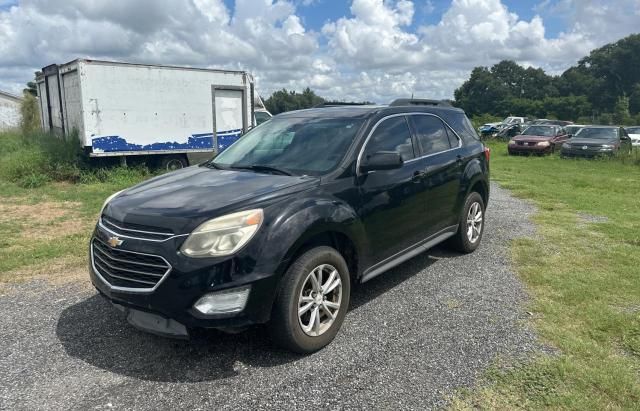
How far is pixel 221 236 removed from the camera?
3059mm

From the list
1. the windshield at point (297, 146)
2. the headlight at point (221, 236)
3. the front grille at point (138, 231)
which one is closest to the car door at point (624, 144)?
the windshield at point (297, 146)

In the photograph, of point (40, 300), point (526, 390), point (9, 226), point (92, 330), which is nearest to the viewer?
point (526, 390)

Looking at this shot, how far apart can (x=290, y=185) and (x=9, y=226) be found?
5988mm

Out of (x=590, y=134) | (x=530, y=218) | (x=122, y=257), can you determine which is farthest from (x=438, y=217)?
(x=590, y=134)

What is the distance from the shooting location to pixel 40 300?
14.8 ft

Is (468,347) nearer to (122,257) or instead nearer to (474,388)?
(474,388)

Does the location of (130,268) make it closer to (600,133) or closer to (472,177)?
(472,177)

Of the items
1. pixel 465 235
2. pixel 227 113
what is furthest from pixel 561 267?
pixel 227 113

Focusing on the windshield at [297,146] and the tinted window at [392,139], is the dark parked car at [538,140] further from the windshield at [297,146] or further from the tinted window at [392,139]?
the windshield at [297,146]

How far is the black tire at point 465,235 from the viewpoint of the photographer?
557 cm

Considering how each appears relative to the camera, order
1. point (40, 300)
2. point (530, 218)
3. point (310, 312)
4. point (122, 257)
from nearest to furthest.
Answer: point (122, 257)
point (310, 312)
point (40, 300)
point (530, 218)

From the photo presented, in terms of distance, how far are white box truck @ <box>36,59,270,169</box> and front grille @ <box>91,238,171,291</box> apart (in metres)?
8.09

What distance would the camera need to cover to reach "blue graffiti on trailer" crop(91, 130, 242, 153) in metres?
11.7

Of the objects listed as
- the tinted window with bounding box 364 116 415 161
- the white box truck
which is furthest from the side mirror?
the white box truck
